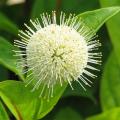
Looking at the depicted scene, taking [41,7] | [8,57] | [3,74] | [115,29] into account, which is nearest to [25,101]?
[8,57]

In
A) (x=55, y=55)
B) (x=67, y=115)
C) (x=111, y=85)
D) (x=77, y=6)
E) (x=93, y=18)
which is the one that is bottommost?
(x=67, y=115)

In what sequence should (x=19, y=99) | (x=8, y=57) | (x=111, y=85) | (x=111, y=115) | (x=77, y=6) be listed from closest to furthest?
(x=19, y=99) → (x=8, y=57) → (x=111, y=115) → (x=111, y=85) → (x=77, y=6)

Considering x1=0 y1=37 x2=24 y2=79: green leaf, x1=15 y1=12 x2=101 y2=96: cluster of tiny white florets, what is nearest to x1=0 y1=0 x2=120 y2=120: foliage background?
x1=0 y1=37 x2=24 y2=79: green leaf

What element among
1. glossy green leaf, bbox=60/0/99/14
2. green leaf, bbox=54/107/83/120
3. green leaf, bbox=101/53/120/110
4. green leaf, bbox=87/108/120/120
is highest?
glossy green leaf, bbox=60/0/99/14

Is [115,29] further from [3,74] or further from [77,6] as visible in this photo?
[3,74]

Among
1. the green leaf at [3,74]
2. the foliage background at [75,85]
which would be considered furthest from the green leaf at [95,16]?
the green leaf at [3,74]

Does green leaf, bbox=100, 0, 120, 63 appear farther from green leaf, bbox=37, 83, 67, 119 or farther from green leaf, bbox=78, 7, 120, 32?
green leaf, bbox=37, 83, 67, 119

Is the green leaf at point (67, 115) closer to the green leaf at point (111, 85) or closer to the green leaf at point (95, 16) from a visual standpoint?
the green leaf at point (111, 85)
